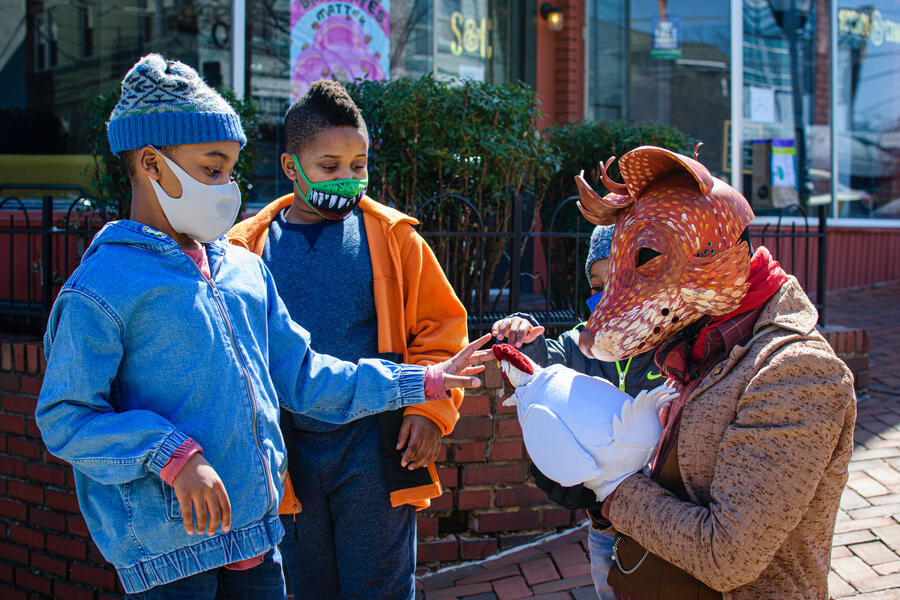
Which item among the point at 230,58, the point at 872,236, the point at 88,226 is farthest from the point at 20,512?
the point at 872,236

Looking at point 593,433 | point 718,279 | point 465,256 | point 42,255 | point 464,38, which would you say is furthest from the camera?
point 464,38

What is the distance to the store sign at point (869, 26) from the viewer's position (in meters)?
9.17

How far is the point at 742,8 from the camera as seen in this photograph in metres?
8.40

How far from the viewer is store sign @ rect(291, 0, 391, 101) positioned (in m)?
6.49

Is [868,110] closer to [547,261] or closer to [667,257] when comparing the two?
[547,261]

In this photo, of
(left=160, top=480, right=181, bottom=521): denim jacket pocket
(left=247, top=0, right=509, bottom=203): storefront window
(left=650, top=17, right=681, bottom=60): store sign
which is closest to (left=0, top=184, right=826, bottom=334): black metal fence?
(left=247, top=0, right=509, bottom=203): storefront window

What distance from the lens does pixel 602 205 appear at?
1.74m

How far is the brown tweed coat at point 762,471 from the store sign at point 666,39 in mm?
7646

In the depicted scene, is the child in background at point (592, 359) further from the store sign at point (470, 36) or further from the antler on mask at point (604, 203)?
the store sign at point (470, 36)

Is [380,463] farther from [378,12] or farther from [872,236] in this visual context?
[872,236]

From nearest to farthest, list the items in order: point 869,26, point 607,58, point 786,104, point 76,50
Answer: point 76,50, point 607,58, point 786,104, point 869,26

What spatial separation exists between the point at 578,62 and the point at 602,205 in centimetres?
696

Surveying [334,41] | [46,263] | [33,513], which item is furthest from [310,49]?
[33,513]

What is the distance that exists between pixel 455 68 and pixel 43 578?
5792 mm
